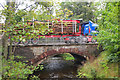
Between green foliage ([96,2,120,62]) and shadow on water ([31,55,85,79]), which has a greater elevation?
green foliage ([96,2,120,62])

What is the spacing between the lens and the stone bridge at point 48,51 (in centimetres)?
1001

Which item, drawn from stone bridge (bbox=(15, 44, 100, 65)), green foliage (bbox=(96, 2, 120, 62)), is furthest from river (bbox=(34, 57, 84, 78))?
green foliage (bbox=(96, 2, 120, 62))

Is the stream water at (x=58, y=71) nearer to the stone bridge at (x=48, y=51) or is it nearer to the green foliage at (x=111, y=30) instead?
the stone bridge at (x=48, y=51)

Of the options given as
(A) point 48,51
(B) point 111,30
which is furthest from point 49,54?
(B) point 111,30

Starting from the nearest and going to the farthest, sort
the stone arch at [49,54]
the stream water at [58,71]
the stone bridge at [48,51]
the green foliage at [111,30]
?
the green foliage at [111,30], the stone bridge at [48,51], the stone arch at [49,54], the stream water at [58,71]

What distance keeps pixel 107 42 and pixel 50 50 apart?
5.78m

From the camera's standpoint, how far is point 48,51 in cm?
1059

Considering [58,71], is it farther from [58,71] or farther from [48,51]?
[48,51]

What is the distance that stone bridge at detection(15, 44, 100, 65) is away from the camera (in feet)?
32.8

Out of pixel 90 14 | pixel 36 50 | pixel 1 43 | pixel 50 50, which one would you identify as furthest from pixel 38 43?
pixel 90 14

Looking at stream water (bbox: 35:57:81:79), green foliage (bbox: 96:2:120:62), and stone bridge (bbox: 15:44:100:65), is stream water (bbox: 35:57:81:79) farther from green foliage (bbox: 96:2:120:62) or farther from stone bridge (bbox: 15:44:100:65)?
green foliage (bbox: 96:2:120:62)

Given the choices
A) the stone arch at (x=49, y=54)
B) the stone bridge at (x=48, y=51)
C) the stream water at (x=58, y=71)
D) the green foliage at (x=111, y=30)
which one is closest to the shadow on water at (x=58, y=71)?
the stream water at (x=58, y=71)

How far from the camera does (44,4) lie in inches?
169

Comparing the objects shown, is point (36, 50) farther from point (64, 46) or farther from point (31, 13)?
point (31, 13)
